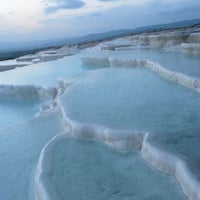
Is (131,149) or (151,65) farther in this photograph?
(151,65)

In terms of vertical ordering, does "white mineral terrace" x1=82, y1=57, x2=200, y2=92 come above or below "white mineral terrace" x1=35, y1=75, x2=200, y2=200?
below

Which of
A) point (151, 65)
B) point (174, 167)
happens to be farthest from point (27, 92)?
point (174, 167)

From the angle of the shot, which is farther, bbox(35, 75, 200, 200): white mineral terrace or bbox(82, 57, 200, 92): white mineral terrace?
bbox(82, 57, 200, 92): white mineral terrace

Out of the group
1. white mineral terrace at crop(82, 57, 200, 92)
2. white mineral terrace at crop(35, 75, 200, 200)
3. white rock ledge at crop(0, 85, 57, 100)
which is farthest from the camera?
white rock ledge at crop(0, 85, 57, 100)

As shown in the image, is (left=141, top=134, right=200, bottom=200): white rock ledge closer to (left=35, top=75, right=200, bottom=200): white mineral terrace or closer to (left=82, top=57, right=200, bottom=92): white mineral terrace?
(left=35, top=75, right=200, bottom=200): white mineral terrace

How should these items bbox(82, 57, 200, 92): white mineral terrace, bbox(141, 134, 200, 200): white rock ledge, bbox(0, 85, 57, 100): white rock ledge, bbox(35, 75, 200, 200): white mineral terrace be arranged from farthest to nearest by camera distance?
bbox(0, 85, 57, 100): white rock ledge → bbox(82, 57, 200, 92): white mineral terrace → bbox(35, 75, 200, 200): white mineral terrace → bbox(141, 134, 200, 200): white rock ledge

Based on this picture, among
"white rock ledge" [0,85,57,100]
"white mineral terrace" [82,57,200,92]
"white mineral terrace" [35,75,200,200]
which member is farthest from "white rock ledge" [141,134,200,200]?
"white rock ledge" [0,85,57,100]

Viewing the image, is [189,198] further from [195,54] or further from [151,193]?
[195,54]

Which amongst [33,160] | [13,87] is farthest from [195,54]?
[33,160]

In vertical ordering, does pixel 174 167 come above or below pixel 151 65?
above

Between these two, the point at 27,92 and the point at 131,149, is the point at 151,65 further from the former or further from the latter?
the point at 131,149

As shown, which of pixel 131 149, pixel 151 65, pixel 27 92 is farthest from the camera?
pixel 27 92

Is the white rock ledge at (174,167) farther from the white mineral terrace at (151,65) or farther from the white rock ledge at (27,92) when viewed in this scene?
the white rock ledge at (27,92)

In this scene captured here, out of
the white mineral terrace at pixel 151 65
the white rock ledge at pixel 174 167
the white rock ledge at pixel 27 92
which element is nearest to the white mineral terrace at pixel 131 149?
the white rock ledge at pixel 174 167
